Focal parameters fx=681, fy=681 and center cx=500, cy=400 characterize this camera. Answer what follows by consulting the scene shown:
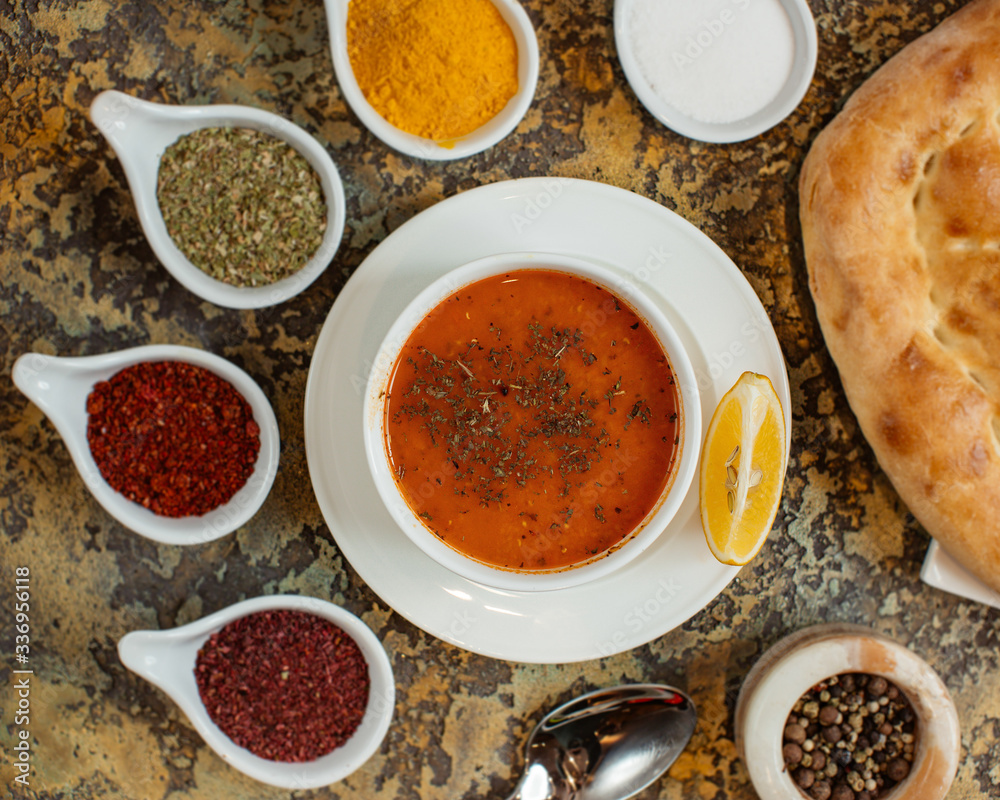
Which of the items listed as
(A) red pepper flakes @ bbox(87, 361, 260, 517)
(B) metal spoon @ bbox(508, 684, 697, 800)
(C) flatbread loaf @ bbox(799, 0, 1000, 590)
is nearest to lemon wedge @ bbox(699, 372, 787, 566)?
(C) flatbread loaf @ bbox(799, 0, 1000, 590)

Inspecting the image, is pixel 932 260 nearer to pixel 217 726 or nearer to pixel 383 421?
pixel 383 421

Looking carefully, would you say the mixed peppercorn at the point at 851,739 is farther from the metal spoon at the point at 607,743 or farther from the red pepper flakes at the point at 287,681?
the red pepper flakes at the point at 287,681

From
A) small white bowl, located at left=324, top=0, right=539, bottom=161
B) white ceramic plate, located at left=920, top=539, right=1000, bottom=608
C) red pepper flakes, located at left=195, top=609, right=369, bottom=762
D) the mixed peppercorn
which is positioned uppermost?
small white bowl, located at left=324, top=0, right=539, bottom=161

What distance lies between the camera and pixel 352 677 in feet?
6.53

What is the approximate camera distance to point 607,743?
6.67 feet

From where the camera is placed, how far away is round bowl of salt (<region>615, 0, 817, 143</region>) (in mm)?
1967

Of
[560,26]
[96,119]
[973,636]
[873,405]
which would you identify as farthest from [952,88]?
[96,119]

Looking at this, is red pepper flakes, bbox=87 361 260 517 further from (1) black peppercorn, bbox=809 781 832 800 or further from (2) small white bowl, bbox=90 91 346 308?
(1) black peppercorn, bbox=809 781 832 800

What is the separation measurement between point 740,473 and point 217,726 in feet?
5.33

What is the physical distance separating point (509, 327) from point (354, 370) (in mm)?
432

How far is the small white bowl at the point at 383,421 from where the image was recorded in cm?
150

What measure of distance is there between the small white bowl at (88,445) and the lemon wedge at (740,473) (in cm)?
117

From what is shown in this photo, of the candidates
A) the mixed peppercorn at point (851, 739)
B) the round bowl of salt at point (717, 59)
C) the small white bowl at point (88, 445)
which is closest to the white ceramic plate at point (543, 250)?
the small white bowl at point (88, 445)

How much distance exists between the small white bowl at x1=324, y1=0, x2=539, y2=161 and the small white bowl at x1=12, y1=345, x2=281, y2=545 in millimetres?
764
